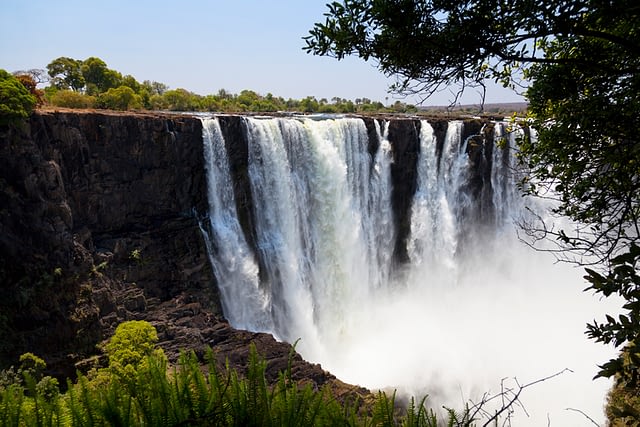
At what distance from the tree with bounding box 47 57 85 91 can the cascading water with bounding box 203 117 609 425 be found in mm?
20205

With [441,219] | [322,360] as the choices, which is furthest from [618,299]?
[322,360]

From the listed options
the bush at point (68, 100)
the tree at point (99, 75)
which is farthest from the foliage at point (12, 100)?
the tree at point (99, 75)

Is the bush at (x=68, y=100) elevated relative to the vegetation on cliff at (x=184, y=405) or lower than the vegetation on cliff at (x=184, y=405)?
elevated

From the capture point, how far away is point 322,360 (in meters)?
18.2

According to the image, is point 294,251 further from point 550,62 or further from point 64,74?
point 64,74

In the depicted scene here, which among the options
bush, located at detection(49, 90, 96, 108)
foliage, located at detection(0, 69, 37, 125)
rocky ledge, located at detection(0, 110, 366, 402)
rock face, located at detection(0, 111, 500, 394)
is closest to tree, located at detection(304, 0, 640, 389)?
rocky ledge, located at detection(0, 110, 366, 402)

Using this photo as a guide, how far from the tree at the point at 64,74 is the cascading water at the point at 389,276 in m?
20.2

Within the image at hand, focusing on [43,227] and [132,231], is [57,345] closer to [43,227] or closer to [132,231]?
[43,227]

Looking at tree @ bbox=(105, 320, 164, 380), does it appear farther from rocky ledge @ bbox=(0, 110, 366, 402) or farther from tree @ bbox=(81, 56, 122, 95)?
tree @ bbox=(81, 56, 122, 95)

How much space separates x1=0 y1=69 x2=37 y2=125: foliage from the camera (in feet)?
41.7

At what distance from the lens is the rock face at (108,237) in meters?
13.3

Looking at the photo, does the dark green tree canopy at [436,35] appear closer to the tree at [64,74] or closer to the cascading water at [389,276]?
the cascading water at [389,276]

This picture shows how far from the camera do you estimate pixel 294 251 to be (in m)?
19.0

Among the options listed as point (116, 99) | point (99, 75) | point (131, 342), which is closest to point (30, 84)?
point (116, 99)
